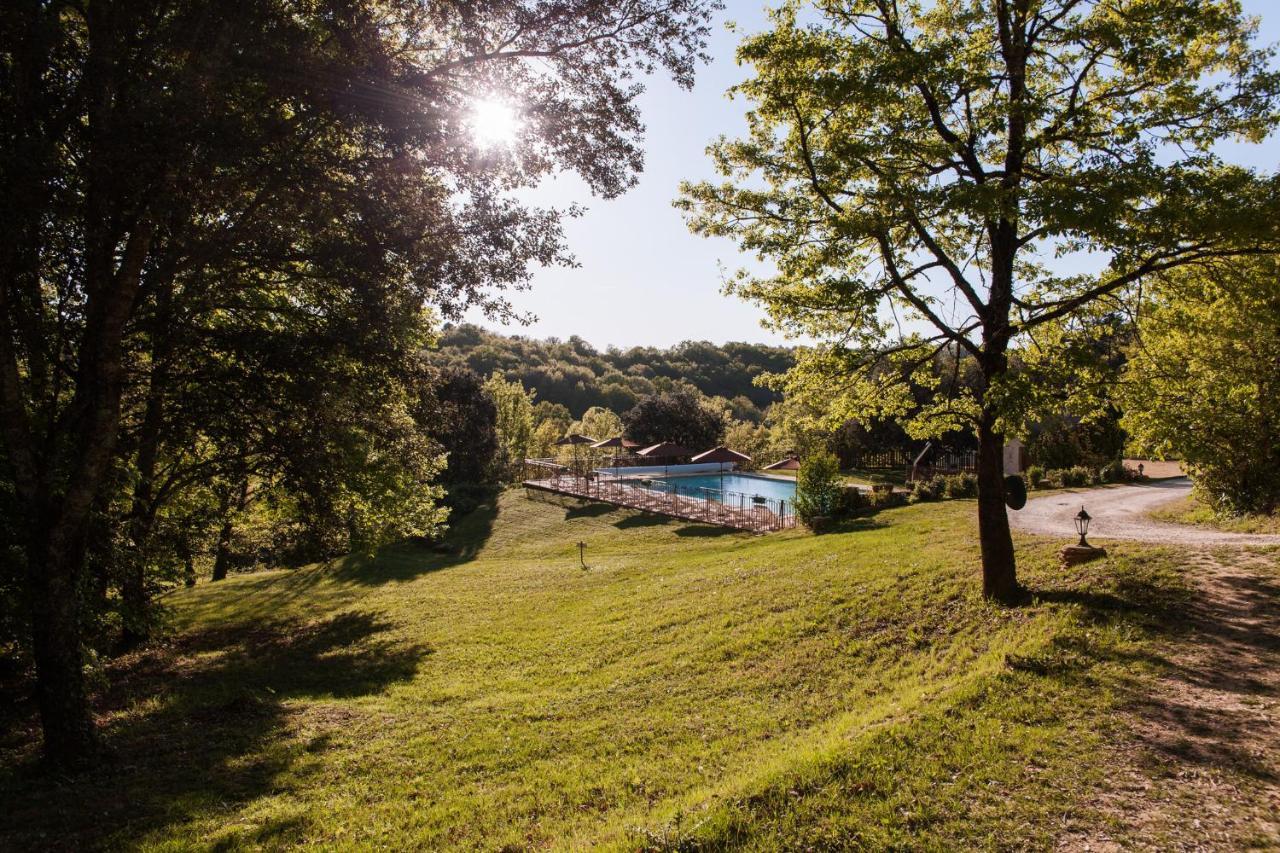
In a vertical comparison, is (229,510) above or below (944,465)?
above

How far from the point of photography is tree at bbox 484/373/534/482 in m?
48.7

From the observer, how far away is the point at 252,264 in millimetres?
8219

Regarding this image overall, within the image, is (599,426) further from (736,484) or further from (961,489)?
(961,489)

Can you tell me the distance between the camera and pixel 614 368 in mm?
124250

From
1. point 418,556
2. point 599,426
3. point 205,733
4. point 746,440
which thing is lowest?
point 418,556

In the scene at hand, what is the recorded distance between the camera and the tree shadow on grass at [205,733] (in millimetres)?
5566

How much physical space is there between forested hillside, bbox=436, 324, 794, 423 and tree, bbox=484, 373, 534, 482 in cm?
3390

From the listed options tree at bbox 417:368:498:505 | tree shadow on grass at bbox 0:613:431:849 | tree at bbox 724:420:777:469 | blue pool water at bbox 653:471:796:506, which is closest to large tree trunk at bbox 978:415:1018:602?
tree shadow on grass at bbox 0:613:431:849

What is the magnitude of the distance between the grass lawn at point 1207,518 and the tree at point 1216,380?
405mm

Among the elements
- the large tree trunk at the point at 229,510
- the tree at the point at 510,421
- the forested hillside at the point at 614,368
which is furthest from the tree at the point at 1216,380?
the forested hillside at the point at 614,368

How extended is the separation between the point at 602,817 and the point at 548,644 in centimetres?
647

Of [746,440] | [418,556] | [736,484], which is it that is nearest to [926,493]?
[418,556]

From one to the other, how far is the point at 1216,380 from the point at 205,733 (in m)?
14.6

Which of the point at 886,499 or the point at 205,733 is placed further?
the point at 886,499
